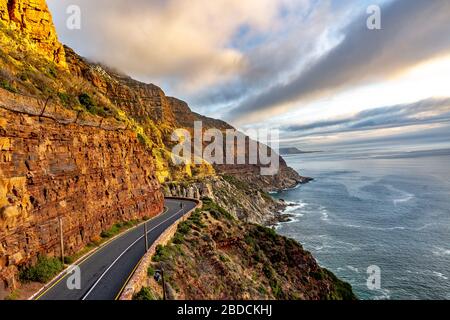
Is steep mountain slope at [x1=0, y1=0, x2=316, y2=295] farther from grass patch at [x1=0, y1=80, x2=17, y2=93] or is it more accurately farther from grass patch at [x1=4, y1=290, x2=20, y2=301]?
grass patch at [x1=4, y1=290, x2=20, y2=301]

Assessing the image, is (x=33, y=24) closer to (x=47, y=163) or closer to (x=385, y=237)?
(x=47, y=163)

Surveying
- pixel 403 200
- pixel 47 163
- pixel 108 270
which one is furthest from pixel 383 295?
pixel 403 200

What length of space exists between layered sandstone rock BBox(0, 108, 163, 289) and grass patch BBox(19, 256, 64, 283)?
54 cm

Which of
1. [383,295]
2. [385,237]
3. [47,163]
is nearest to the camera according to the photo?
[47,163]

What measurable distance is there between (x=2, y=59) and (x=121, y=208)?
18630 millimetres

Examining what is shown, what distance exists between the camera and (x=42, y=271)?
18438mm

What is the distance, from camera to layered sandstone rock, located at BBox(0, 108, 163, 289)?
55.8ft

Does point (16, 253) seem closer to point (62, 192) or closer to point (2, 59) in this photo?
point (62, 192)

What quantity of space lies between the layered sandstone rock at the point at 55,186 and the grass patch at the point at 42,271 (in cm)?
54

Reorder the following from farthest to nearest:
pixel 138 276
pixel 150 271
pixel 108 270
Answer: pixel 150 271 → pixel 108 270 → pixel 138 276

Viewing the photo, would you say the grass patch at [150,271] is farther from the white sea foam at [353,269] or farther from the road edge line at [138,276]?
the white sea foam at [353,269]

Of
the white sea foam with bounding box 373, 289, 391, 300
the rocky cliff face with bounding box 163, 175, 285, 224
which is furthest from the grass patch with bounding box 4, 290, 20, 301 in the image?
the rocky cliff face with bounding box 163, 175, 285, 224

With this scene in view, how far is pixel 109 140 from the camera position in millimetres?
32938

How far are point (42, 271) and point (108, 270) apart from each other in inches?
166
